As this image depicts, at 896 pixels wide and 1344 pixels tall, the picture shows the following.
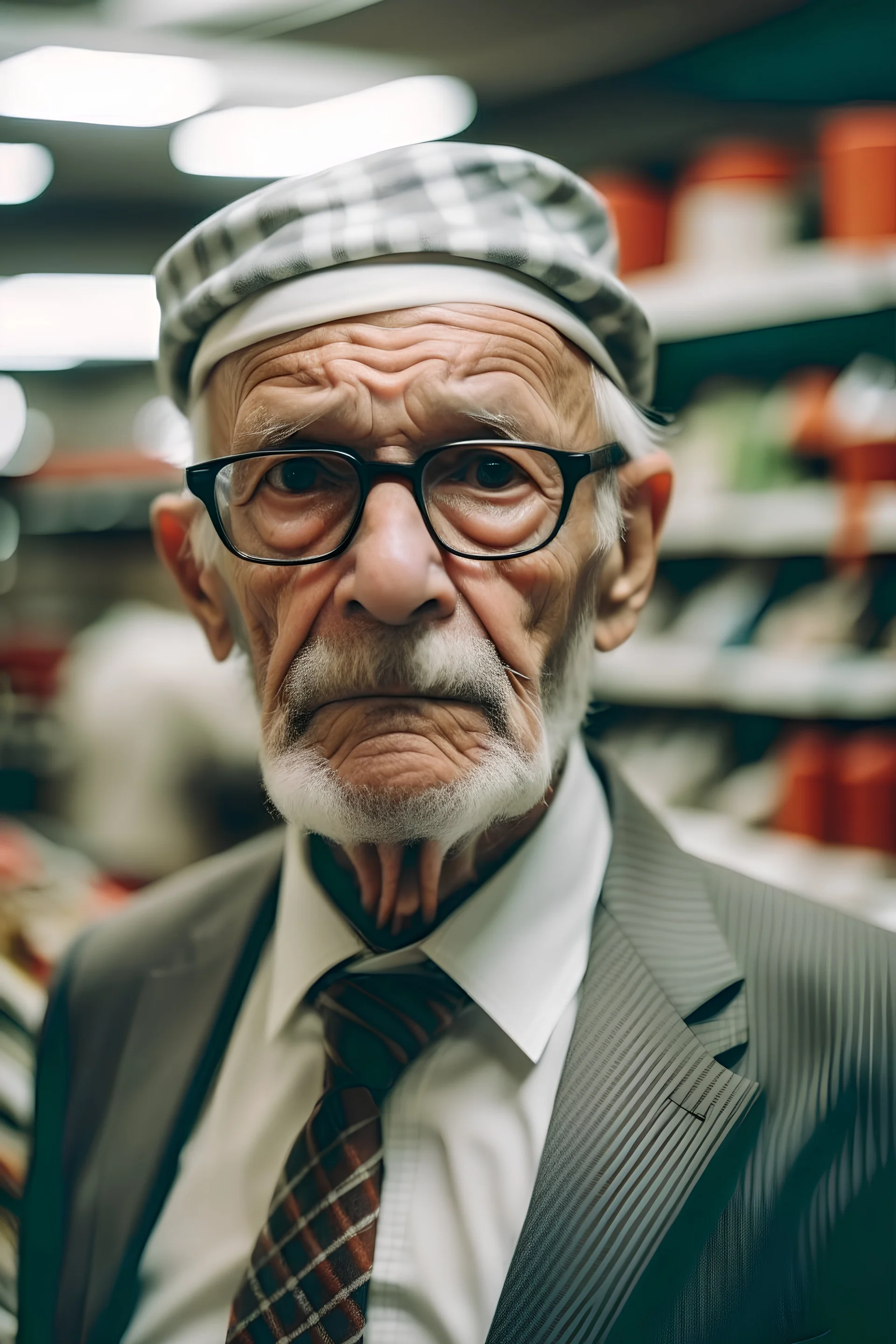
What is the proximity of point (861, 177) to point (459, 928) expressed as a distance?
4.67 ft

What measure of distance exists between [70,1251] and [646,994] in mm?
564

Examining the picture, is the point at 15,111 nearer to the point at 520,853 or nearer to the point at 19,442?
the point at 19,442

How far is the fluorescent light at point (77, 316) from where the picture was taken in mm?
1143

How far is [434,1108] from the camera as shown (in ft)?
2.48

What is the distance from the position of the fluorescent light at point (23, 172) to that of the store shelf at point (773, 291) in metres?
0.86

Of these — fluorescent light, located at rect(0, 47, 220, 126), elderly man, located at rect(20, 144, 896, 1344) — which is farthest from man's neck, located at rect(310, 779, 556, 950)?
fluorescent light, located at rect(0, 47, 220, 126)

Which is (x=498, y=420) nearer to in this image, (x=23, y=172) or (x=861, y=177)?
(x=23, y=172)

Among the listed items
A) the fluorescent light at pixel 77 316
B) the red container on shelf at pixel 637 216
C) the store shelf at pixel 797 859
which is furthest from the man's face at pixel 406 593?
the red container on shelf at pixel 637 216

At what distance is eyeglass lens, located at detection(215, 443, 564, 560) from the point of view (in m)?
0.72

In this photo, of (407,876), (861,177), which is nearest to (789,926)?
(407,876)

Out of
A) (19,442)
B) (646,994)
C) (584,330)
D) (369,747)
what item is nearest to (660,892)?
(646,994)

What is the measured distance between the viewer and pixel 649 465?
0.86m

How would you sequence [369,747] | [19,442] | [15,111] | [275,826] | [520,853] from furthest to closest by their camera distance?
[19,442]
[275,826]
[15,111]
[520,853]
[369,747]

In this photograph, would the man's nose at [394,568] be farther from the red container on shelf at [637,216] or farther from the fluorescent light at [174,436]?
the red container on shelf at [637,216]
